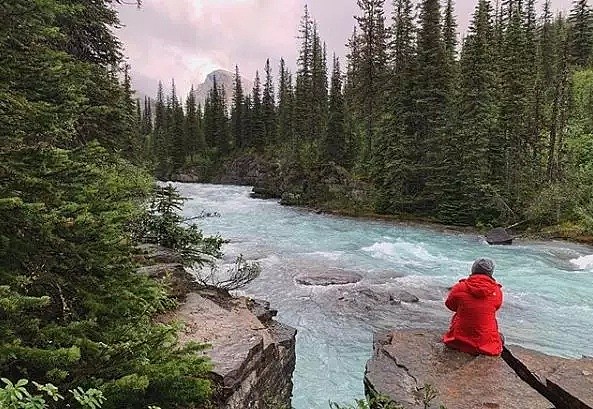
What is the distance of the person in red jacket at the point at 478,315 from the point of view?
598 centimetres

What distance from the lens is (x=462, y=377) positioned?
18.0 feet

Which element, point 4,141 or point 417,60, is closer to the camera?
point 4,141

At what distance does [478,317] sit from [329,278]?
286 inches

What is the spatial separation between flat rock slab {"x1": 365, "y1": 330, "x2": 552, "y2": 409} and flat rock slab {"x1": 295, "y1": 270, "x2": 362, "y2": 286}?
20.2 feet

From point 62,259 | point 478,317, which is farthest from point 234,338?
point 478,317

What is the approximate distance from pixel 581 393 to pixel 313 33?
181 ft

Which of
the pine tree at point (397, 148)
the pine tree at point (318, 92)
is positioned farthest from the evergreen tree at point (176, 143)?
the pine tree at point (397, 148)

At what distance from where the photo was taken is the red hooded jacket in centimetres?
598

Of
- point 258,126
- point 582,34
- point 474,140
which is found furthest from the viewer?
point 258,126

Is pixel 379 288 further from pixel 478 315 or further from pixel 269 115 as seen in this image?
pixel 269 115

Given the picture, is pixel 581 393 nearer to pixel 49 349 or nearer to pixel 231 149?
pixel 49 349

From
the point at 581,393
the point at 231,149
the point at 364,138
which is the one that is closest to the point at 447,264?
the point at 581,393

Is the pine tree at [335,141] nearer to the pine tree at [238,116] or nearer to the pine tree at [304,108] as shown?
the pine tree at [304,108]

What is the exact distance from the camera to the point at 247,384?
538 centimetres
